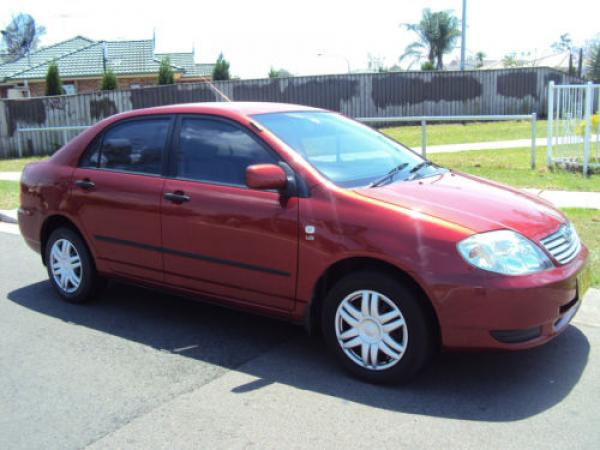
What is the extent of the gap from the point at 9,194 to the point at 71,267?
6902mm

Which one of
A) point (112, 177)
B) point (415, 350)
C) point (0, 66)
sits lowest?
point (415, 350)

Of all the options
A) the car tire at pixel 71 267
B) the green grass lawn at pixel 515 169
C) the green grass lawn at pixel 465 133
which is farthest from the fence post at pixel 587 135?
the car tire at pixel 71 267

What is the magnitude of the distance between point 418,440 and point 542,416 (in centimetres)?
74

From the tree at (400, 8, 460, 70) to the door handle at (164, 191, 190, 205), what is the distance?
54528 mm

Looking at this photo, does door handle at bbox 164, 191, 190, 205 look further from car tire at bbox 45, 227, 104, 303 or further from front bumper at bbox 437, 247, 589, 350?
front bumper at bbox 437, 247, 589, 350

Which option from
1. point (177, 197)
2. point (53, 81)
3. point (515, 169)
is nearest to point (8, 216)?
point (177, 197)

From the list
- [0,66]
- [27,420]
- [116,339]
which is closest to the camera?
[27,420]

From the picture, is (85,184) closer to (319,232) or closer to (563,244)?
(319,232)

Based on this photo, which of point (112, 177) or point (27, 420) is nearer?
point (27, 420)

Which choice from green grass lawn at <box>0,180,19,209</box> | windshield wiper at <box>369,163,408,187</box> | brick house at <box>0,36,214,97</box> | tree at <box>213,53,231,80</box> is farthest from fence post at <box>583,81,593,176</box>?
brick house at <box>0,36,214,97</box>

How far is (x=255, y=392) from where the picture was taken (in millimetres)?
3994

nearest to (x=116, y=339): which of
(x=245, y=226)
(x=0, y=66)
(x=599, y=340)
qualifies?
(x=245, y=226)

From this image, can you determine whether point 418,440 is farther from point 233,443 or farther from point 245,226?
point 245,226

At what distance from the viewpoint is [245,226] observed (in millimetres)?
4395
